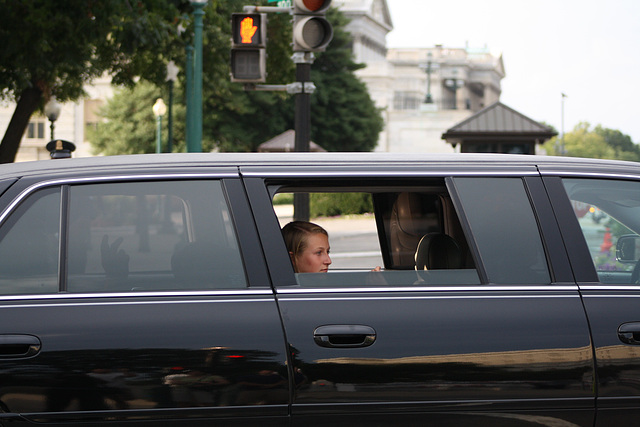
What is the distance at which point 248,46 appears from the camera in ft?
38.2

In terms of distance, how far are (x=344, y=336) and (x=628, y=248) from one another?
1.55 meters

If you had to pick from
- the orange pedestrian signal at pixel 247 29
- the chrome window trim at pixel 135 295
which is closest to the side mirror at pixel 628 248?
the chrome window trim at pixel 135 295

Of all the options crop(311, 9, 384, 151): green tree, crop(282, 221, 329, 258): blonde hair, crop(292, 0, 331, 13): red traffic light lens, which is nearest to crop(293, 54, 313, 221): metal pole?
crop(292, 0, 331, 13): red traffic light lens

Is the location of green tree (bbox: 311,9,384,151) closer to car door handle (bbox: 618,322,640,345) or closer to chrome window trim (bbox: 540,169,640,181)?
chrome window trim (bbox: 540,169,640,181)

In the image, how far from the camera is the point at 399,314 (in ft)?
10.6

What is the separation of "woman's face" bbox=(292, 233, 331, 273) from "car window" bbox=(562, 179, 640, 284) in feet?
3.68

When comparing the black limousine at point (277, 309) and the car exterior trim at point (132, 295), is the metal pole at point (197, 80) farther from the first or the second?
the car exterior trim at point (132, 295)

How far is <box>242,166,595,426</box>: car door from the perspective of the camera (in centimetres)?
315

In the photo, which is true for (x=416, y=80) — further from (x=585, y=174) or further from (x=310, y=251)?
(x=585, y=174)

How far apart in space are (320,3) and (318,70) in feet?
152

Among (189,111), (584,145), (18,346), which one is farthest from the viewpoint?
(584,145)

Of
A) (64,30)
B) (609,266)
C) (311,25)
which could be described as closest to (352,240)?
(64,30)

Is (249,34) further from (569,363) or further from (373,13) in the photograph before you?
(373,13)

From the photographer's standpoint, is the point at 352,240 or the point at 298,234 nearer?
the point at 298,234
